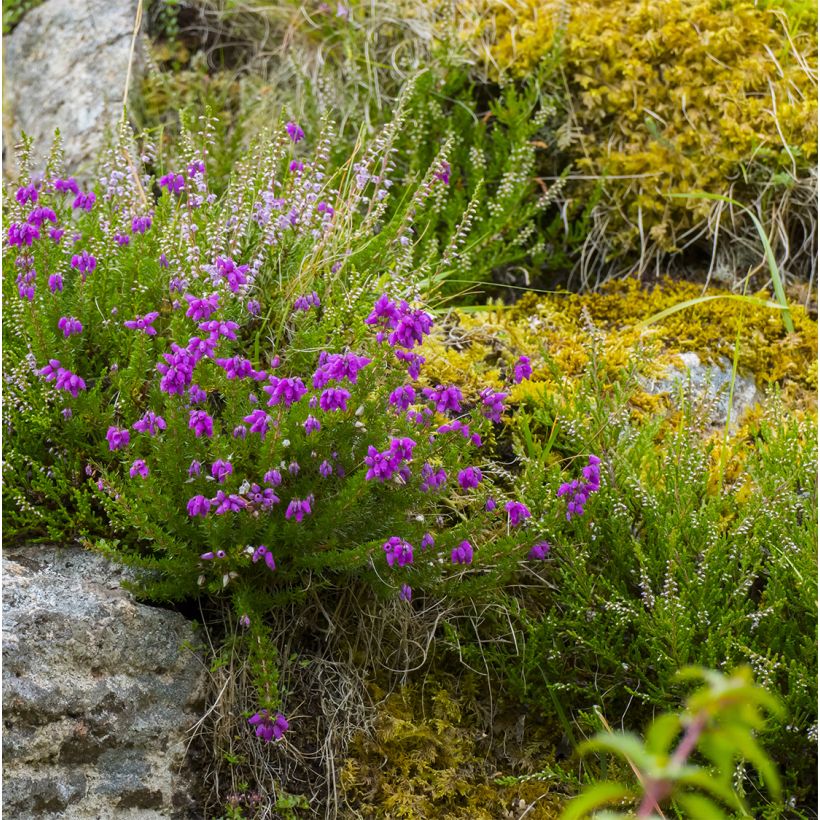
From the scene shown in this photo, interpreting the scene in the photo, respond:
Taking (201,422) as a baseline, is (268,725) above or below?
below

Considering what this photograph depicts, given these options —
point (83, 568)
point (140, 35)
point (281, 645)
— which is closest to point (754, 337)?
point (281, 645)

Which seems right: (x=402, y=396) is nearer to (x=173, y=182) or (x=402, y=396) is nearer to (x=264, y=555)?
(x=264, y=555)

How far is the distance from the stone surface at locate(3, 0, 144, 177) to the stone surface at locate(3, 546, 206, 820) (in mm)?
2833

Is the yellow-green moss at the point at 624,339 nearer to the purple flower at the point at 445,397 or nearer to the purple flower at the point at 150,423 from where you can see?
the purple flower at the point at 445,397

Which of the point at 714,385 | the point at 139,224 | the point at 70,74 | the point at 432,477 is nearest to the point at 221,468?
the point at 432,477

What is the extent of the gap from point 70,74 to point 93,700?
154 inches

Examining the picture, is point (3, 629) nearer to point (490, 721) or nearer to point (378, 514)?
point (378, 514)

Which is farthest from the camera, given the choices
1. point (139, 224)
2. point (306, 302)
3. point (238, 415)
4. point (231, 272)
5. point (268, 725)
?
point (139, 224)

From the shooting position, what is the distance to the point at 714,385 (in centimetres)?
348

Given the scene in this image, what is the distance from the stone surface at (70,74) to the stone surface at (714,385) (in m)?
2.98

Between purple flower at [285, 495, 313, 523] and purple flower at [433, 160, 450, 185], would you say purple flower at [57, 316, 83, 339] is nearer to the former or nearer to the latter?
purple flower at [285, 495, 313, 523]

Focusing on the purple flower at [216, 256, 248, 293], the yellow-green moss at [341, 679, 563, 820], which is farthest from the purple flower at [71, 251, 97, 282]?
the yellow-green moss at [341, 679, 563, 820]

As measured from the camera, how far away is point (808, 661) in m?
2.44

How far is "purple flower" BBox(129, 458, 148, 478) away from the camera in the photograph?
2131 millimetres
